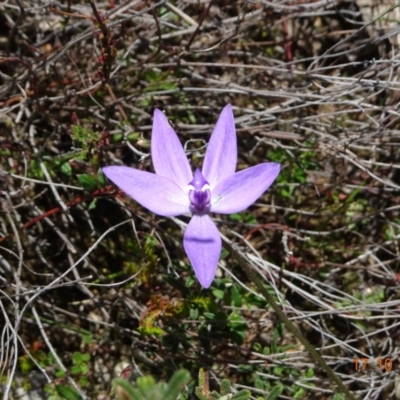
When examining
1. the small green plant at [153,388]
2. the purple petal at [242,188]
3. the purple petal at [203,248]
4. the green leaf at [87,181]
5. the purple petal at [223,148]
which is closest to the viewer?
the small green plant at [153,388]

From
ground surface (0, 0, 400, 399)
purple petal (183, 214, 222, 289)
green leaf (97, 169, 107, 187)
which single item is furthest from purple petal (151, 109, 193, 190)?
green leaf (97, 169, 107, 187)

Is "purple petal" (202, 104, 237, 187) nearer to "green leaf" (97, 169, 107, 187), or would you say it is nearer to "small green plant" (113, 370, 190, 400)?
"green leaf" (97, 169, 107, 187)

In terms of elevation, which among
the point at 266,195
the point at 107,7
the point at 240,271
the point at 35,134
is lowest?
the point at 240,271

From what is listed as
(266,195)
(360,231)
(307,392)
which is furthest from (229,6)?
(307,392)

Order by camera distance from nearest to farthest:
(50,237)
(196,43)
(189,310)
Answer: (189,310)
(50,237)
(196,43)

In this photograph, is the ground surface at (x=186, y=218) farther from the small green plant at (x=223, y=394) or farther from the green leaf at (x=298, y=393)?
the small green plant at (x=223, y=394)

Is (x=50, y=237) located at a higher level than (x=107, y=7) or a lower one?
lower

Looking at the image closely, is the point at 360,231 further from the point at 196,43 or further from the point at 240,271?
the point at 196,43

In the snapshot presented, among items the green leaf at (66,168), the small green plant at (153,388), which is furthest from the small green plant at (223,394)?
the green leaf at (66,168)
